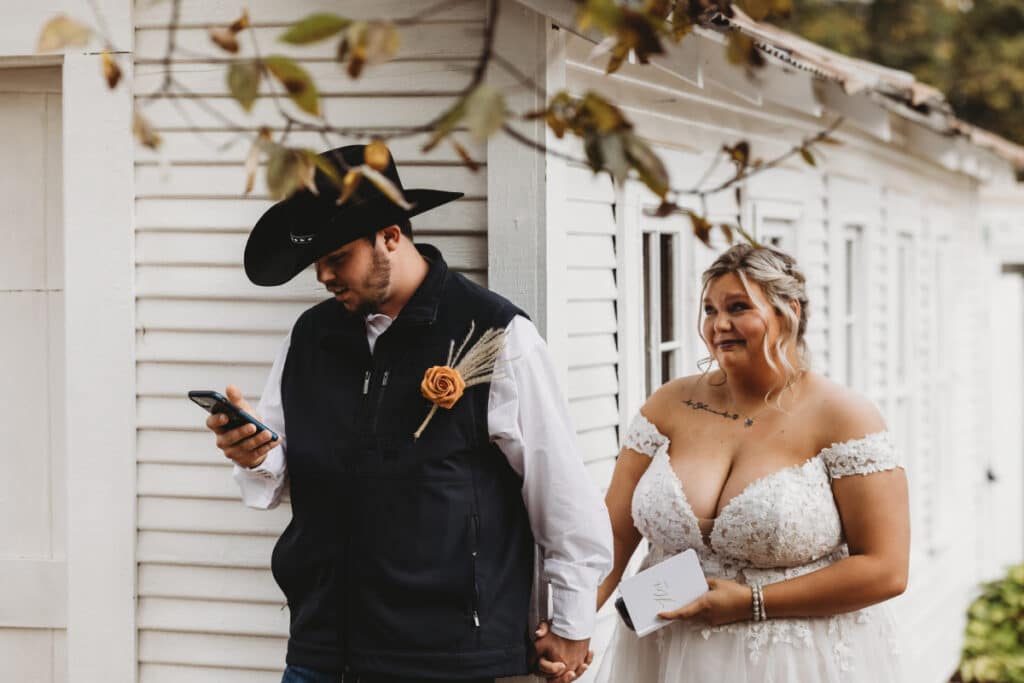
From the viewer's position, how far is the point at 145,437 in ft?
14.0

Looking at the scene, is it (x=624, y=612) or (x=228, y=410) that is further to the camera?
(x=624, y=612)

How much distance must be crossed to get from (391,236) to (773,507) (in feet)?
Answer: 4.57

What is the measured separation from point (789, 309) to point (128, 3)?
7.76ft

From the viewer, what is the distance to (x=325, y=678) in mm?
3496

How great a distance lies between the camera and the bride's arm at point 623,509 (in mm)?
4176

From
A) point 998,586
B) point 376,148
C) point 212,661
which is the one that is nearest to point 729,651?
point 212,661

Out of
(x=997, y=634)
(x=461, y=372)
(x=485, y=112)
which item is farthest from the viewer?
(x=997, y=634)

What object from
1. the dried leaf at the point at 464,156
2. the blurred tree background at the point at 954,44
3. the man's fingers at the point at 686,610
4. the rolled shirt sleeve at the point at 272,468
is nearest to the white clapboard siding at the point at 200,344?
the rolled shirt sleeve at the point at 272,468

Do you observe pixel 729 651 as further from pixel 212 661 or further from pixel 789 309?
pixel 212 661

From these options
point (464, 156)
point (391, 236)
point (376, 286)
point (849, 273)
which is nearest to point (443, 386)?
point (376, 286)

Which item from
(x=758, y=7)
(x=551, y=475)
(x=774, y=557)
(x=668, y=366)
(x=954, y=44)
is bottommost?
(x=774, y=557)

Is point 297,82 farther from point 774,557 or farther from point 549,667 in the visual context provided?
point 774,557

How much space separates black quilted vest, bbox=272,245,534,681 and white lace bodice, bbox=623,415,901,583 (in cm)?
58

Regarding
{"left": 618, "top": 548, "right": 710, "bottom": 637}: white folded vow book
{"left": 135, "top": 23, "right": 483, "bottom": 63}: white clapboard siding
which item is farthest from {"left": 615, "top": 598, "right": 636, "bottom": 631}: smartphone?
{"left": 135, "top": 23, "right": 483, "bottom": 63}: white clapboard siding
